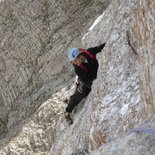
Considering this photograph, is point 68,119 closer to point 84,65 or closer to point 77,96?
point 77,96

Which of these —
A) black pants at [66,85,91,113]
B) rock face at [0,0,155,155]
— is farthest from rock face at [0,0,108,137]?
black pants at [66,85,91,113]

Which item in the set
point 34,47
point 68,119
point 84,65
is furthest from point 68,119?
point 34,47

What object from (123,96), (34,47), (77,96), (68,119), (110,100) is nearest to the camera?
(123,96)

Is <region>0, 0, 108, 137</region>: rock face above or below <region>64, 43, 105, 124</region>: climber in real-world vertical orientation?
below

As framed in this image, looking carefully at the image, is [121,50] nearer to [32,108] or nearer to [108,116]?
[108,116]

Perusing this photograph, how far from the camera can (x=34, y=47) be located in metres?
19.6

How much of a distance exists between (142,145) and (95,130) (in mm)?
2989

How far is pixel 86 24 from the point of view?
18.2 metres

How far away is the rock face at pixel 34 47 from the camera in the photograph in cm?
1814

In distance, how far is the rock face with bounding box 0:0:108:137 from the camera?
59.5ft

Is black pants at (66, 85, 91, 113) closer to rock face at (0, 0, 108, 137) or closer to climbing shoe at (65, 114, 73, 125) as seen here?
climbing shoe at (65, 114, 73, 125)

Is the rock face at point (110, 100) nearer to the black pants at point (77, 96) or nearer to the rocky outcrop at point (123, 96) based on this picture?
the rocky outcrop at point (123, 96)

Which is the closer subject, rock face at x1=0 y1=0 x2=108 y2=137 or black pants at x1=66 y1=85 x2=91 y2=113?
black pants at x1=66 y1=85 x2=91 y2=113

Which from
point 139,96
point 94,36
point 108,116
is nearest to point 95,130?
point 108,116
